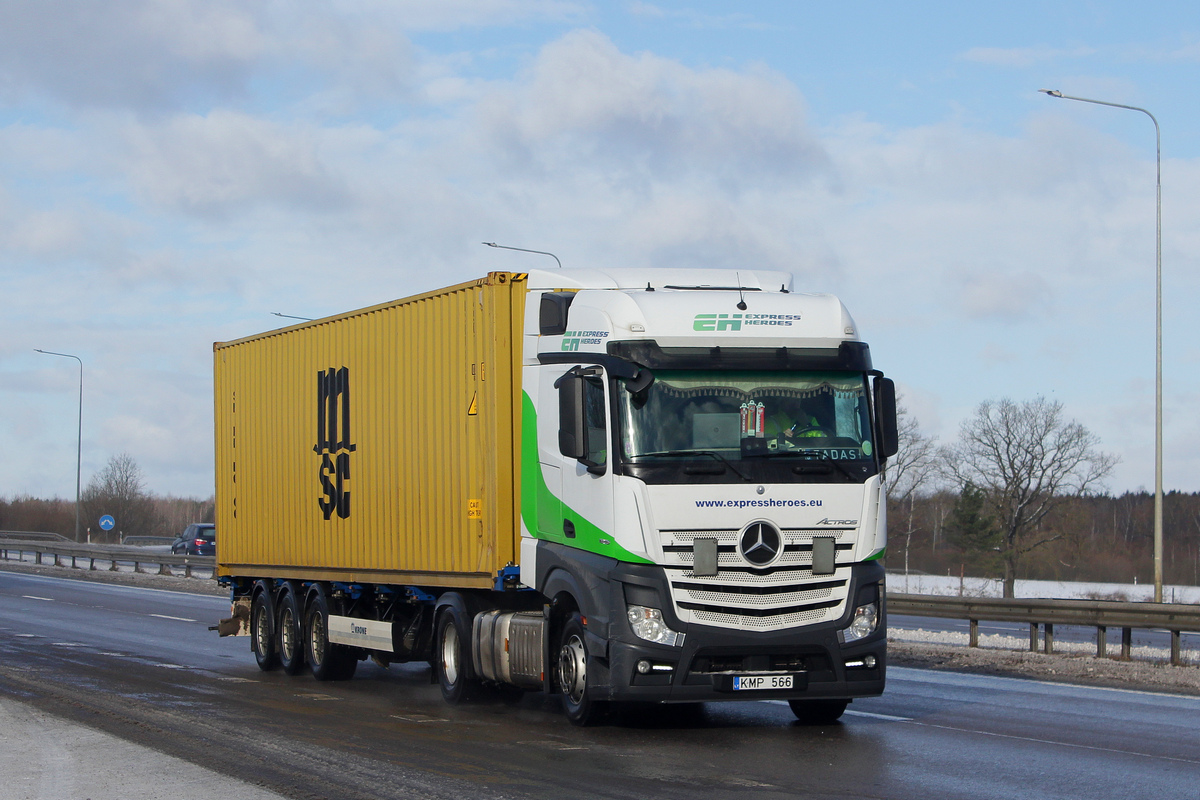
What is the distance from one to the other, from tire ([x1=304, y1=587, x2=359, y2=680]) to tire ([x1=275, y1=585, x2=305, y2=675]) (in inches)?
8.3

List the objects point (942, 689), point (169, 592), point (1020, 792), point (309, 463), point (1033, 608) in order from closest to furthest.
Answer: point (1020, 792), point (942, 689), point (309, 463), point (1033, 608), point (169, 592)

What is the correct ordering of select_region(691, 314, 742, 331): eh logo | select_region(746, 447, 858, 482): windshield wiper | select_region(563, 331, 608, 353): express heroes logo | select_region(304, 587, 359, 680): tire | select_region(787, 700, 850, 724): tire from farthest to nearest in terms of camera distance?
1. select_region(304, 587, 359, 680): tire
2. select_region(787, 700, 850, 724): tire
3. select_region(563, 331, 608, 353): express heroes logo
4. select_region(691, 314, 742, 331): eh logo
5. select_region(746, 447, 858, 482): windshield wiper

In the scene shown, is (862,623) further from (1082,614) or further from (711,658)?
(1082,614)

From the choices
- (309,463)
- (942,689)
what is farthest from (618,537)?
(309,463)

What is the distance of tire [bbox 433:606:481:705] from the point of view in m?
13.0

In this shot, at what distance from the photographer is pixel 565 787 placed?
8.40 meters

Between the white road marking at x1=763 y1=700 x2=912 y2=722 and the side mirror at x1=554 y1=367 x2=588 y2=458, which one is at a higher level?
the side mirror at x1=554 y1=367 x2=588 y2=458

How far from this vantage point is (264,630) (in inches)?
686

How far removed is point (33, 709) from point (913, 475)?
80.9 metres

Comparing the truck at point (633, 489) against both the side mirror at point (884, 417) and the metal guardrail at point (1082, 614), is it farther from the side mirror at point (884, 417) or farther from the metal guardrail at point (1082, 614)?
the metal guardrail at point (1082, 614)

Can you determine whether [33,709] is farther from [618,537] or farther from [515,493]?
[618,537]

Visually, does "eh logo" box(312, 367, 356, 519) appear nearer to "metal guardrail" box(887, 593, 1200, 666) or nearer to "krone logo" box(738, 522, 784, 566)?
"krone logo" box(738, 522, 784, 566)

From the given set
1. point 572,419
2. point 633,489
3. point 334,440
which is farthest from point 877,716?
point 334,440

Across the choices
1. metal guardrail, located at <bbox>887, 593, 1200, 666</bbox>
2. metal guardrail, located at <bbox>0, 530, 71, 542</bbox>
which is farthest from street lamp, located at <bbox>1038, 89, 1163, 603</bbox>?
metal guardrail, located at <bbox>0, 530, 71, 542</bbox>
